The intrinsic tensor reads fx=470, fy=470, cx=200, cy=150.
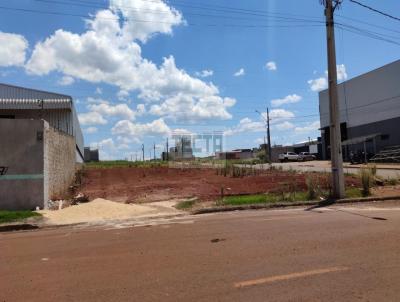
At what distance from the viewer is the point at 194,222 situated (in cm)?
1290

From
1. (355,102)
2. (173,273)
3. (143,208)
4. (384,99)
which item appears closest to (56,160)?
(143,208)

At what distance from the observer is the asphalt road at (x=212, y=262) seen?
584cm

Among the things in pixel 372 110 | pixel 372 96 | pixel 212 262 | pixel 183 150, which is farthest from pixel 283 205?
pixel 183 150

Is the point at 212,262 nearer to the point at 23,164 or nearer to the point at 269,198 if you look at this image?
the point at 23,164

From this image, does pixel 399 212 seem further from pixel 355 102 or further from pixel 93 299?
pixel 355 102

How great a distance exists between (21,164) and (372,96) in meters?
53.9

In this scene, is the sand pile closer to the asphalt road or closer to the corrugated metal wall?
the asphalt road

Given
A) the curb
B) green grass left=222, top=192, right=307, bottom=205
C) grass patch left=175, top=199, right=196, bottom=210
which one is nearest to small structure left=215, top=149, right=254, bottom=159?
green grass left=222, top=192, right=307, bottom=205

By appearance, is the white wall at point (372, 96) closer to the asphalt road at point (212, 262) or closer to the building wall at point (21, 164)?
the asphalt road at point (212, 262)

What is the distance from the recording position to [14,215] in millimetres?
14055

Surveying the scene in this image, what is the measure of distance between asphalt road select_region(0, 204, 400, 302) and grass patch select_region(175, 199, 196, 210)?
463 centimetres

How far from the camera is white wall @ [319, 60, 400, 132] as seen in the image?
2208 inches

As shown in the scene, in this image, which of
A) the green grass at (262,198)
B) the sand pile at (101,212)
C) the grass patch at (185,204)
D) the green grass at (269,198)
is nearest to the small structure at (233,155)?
the green grass at (269,198)

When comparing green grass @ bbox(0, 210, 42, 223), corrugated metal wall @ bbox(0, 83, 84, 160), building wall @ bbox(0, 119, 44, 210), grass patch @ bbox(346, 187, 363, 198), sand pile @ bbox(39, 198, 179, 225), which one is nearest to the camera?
green grass @ bbox(0, 210, 42, 223)
